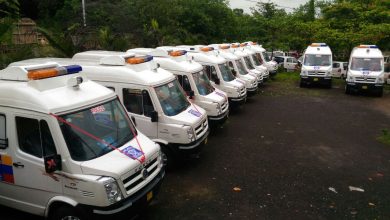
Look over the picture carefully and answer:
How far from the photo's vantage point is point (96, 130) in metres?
5.99

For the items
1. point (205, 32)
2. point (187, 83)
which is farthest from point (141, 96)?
point (205, 32)

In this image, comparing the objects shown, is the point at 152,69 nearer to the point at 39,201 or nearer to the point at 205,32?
the point at 39,201

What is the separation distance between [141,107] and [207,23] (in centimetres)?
2015

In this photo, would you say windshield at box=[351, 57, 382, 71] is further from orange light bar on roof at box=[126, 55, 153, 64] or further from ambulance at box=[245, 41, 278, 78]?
orange light bar on roof at box=[126, 55, 153, 64]

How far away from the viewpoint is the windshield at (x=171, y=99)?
8.57m

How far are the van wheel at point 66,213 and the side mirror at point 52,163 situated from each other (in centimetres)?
64

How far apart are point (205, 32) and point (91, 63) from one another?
19.8 m

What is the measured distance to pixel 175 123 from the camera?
845 cm

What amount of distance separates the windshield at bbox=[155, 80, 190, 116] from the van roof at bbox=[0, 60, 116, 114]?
2.37 meters

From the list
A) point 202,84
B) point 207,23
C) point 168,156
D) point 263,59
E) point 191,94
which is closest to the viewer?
point 168,156

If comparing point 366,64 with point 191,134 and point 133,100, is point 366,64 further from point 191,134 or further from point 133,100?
point 133,100

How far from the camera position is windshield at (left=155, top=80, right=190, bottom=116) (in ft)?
28.1

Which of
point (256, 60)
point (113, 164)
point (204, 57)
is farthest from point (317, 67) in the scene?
point (113, 164)

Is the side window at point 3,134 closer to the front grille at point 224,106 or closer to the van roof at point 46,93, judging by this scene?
the van roof at point 46,93
